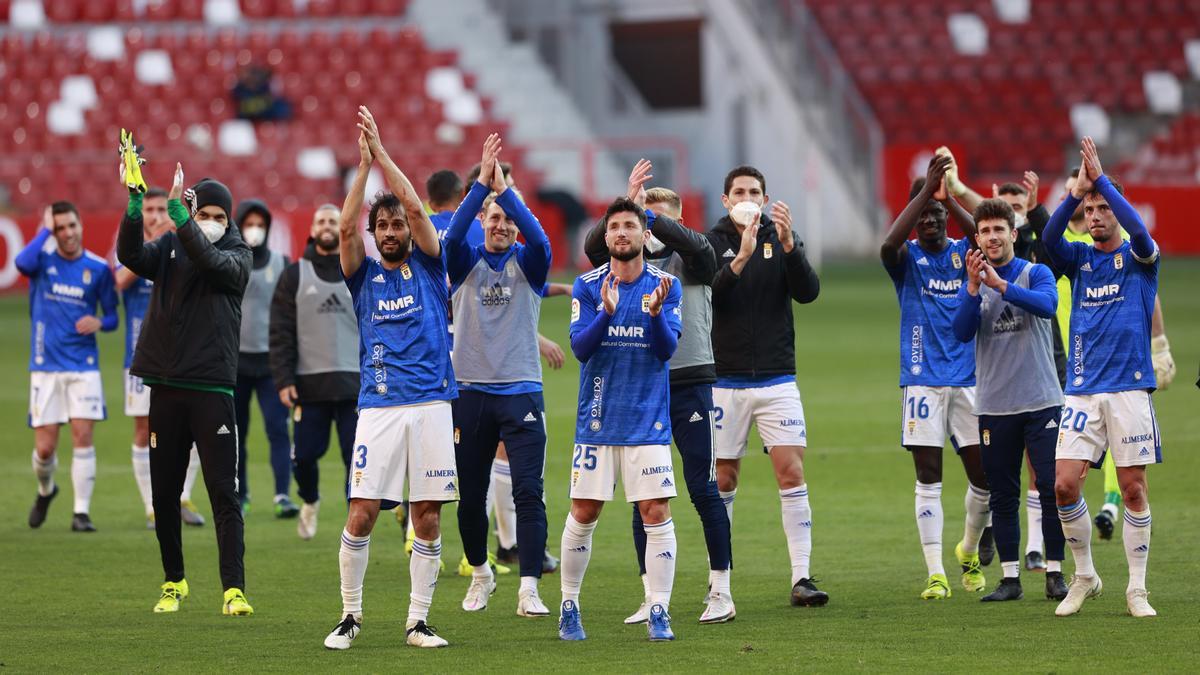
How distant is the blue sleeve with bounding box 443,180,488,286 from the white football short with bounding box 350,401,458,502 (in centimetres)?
99

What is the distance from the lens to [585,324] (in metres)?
8.20

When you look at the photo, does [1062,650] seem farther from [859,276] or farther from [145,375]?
[859,276]

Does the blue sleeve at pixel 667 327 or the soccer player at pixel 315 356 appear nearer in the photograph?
the blue sleeve at pixel 667 327

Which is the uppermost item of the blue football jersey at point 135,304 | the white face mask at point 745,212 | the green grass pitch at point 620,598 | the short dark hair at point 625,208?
the white face mask at point 745,212

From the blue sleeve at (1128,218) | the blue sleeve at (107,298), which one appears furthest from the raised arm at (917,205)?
the blue sleeve at (107,298)

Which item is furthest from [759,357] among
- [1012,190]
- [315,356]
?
[315,356]

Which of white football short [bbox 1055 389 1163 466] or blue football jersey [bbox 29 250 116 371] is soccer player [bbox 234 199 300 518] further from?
white football short [bbox 1055 389 1163 466]

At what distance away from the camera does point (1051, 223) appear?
872 cm

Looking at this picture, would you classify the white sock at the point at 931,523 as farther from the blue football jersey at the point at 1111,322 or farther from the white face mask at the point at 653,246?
the white face mask at the point at 653,246

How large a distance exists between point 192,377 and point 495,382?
160 cm

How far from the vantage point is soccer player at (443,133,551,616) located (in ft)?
29.5

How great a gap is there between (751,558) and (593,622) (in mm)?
2128

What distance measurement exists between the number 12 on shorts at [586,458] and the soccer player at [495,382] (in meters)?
0.71

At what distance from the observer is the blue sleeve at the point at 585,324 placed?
8.07 meters
